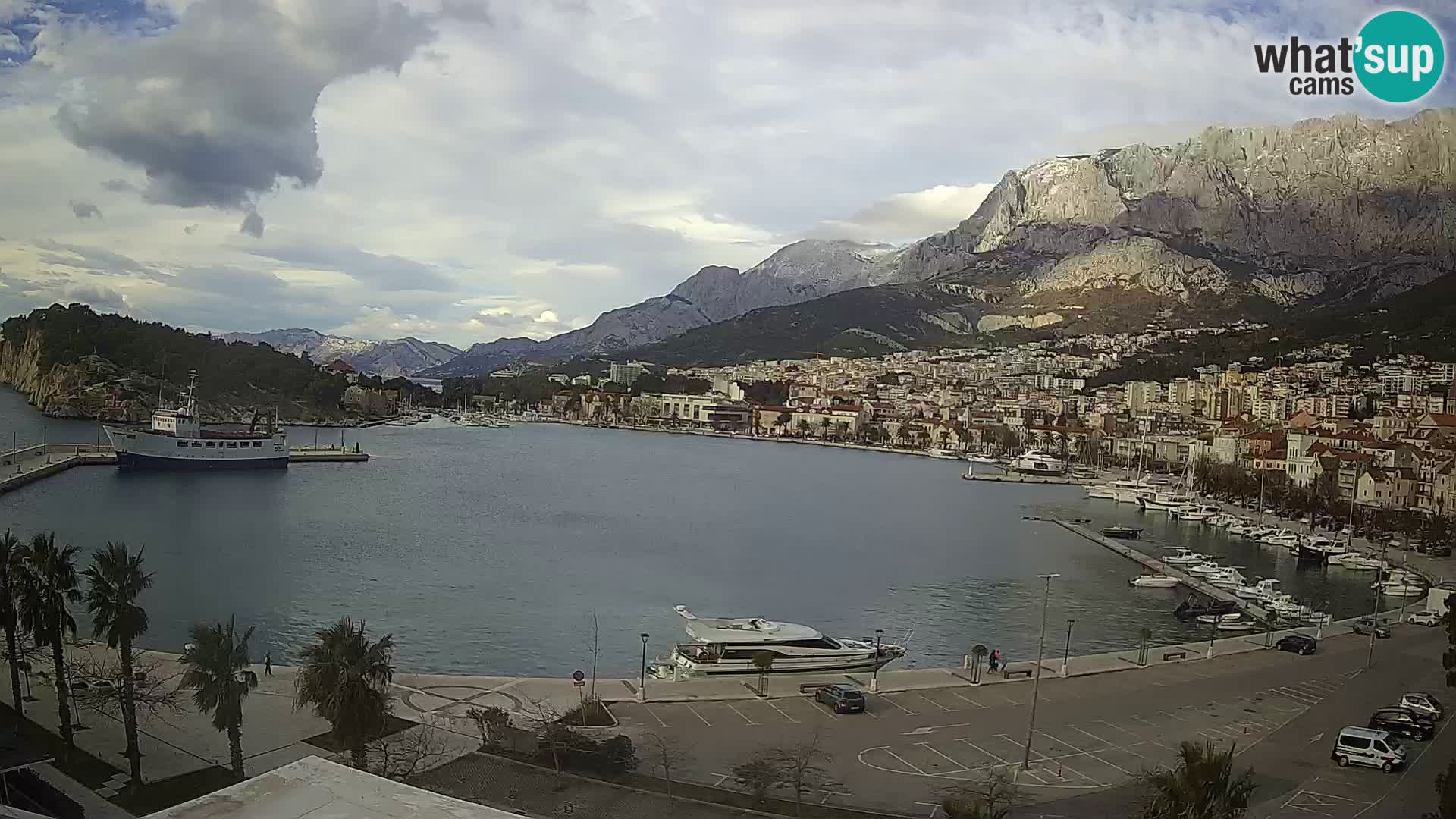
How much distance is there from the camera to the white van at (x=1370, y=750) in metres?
5.84

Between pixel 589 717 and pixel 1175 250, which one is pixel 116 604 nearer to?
pixel 589 717

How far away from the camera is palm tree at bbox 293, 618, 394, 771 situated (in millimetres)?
4934

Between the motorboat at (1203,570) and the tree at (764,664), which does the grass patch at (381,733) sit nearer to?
the tree at (764,664)

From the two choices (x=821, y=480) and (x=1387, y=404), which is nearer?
(x=1387, y=404)

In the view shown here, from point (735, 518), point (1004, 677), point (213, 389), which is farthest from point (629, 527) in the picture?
point (213, 389)

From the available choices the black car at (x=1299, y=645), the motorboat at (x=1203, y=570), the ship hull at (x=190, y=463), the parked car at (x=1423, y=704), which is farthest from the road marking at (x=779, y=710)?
the ship hull at (x=190, y=463)

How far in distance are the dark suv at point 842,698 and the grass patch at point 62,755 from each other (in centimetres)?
419

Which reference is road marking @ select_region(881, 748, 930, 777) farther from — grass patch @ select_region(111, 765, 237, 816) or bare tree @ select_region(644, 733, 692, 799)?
grass patch @ select_region(111, 765, 237, 816)

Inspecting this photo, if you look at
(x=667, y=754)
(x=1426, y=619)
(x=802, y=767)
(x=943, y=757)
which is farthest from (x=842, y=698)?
(x=1426, y=619)

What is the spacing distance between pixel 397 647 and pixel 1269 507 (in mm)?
18071

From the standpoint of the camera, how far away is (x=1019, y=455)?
35719mm

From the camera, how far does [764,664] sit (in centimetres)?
815

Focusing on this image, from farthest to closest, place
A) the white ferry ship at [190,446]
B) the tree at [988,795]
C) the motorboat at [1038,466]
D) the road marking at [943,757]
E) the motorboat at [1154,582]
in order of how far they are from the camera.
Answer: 1. the motorboat at [1038,466]
2. the white ferry ship at [190,446]
3. the motorboat at [1154,582]
4. the road marking at [943,757]
5. the tree at [988,795]

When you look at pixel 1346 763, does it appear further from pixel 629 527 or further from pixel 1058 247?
pixel 1058 247
